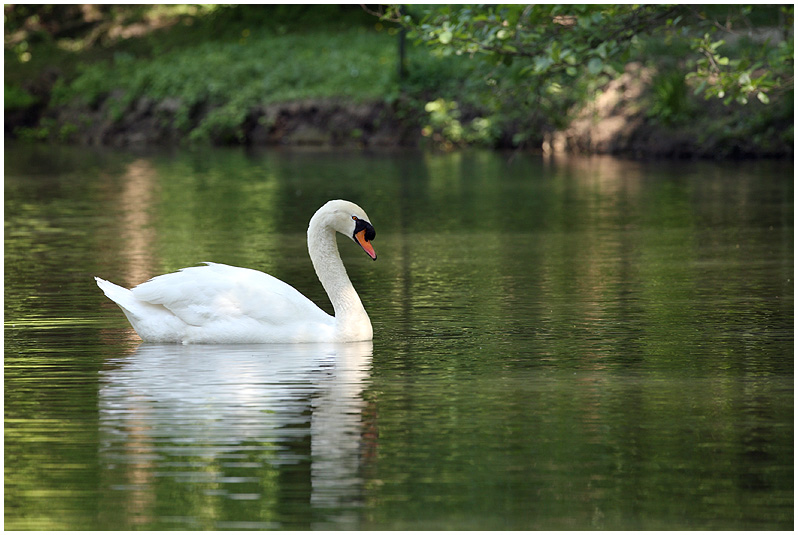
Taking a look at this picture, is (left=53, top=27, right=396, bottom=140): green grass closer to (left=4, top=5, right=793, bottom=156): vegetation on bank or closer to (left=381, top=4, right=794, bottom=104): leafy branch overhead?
(left=4, top=5, right=793, bottom=156): vegetation on bank

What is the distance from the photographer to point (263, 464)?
671cm

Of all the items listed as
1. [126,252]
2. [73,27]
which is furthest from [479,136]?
[126,252]

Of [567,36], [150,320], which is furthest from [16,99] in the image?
[150,320]

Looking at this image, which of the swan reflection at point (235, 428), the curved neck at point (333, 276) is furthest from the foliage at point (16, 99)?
the swan reflection at point (235, 428)

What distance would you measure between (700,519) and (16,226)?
1407cm

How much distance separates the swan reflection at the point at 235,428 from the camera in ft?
20.4

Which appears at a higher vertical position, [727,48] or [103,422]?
[727,48]

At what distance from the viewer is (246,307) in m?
9.73

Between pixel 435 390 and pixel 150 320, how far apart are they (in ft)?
8.09

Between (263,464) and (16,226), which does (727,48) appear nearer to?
(16,226)

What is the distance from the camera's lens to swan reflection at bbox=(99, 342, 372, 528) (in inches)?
245

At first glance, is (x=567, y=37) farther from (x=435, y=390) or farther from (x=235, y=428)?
(x=235, y=428)

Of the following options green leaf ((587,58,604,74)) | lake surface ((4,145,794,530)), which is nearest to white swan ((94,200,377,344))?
A: lake surface ((4,145,794,530))

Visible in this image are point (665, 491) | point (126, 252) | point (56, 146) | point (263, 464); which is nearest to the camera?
point (665, 491)
